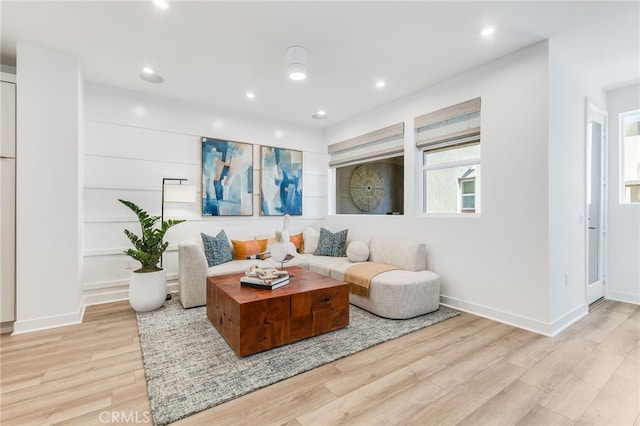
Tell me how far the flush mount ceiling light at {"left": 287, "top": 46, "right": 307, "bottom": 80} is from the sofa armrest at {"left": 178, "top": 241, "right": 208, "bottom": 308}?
221 cm

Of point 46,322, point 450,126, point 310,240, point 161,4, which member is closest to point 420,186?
point 450,126

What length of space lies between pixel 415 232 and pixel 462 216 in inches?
25.8

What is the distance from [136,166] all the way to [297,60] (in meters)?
2.61

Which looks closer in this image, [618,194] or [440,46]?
[440,46]

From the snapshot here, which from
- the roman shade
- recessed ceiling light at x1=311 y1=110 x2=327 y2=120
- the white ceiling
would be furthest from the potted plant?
the roman shade

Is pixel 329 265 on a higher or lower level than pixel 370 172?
lower

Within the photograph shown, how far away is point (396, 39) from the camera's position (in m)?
2.57

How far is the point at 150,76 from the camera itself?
332 cm

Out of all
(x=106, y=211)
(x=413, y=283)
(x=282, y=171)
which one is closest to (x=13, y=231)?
(x=106, y=211)

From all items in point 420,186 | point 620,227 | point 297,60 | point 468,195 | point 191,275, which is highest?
point 297,60

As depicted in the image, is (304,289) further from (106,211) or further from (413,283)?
(106,211)

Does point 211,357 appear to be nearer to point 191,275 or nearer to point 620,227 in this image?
point 191,275

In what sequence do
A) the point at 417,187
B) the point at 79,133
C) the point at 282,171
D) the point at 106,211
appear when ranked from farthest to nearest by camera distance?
the point at 282,171
the point at 417,187
the point at 106,211
the point at 79,133

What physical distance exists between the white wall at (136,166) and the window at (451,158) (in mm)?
2630
